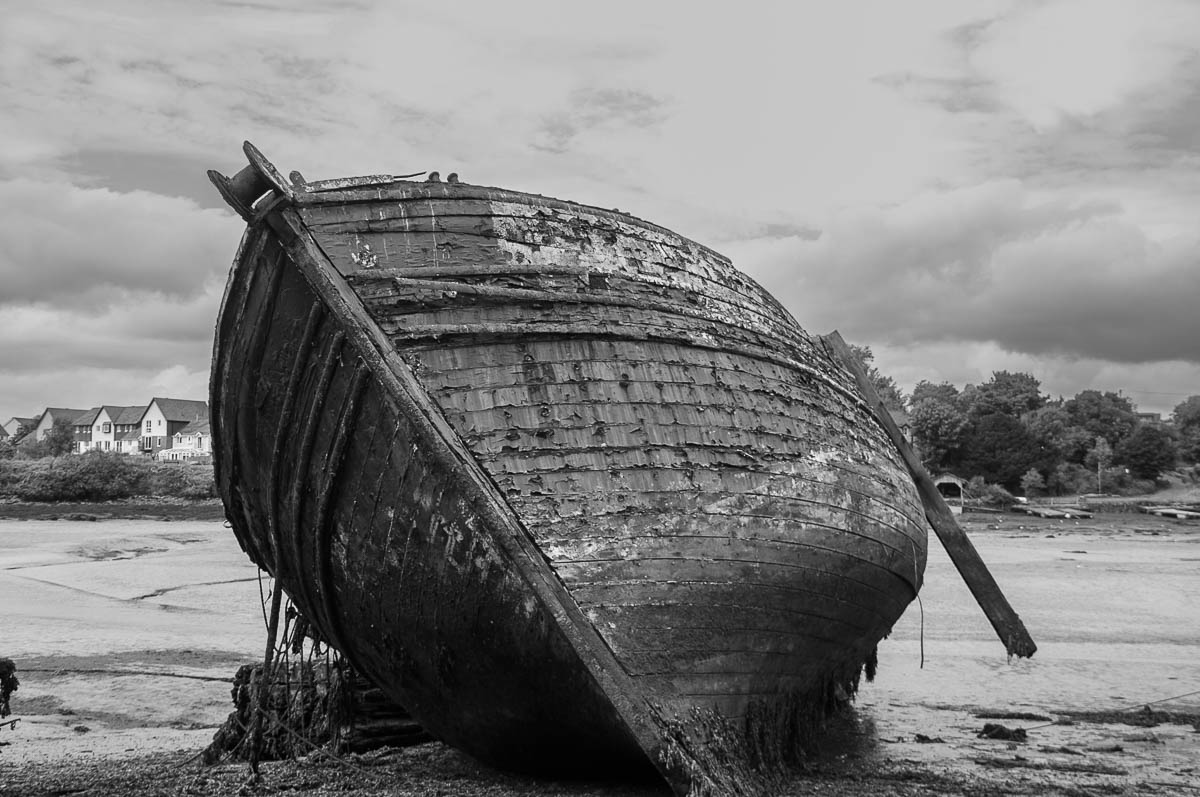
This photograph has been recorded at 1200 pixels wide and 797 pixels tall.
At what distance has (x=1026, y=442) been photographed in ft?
203

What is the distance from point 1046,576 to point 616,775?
52.5ft

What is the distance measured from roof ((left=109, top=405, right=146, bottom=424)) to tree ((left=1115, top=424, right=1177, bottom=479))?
82.6 metres

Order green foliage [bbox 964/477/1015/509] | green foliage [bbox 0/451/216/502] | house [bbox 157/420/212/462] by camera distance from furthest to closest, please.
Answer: house [bbox 157/420/212/462], green foliage [bbox 964/477/1015/509], green foliage [bbox 0/451/216/502]

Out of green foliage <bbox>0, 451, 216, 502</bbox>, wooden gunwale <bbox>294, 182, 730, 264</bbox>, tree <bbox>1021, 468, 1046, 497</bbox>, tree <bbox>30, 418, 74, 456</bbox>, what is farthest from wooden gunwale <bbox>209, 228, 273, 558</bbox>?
tree <bbox>30, 418, 74, 456</bbox>

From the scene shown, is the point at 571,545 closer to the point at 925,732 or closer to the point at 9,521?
the point at 925,732

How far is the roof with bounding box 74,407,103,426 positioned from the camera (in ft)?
322

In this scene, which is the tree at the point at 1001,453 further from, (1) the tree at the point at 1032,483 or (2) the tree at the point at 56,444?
(2) the tree at the point at 56,444

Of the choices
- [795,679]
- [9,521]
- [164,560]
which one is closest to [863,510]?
[795,679]

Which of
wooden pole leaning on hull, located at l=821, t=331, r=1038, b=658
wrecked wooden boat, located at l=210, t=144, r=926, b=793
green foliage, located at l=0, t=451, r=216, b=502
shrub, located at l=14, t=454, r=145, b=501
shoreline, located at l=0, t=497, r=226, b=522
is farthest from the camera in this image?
green foliage, located at l=0, t=451, r=216, b=502

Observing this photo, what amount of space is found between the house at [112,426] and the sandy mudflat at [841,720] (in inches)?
3245

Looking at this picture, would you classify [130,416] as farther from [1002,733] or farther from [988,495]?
[1002,733]

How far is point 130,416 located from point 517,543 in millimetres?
100685

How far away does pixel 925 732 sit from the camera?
7.01 m

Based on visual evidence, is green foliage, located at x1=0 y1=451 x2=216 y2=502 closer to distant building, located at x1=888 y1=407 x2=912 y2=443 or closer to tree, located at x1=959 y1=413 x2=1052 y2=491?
distant building, located at x1=888 y1=407 x2=912 y2=443
